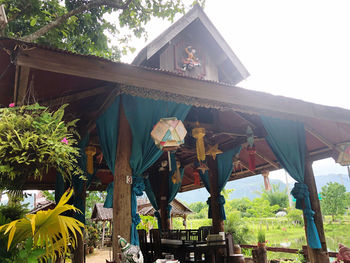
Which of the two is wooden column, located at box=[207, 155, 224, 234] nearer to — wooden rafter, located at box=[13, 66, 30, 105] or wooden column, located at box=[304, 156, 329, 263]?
wooden column, located at box=[304, 156, 329, 263]

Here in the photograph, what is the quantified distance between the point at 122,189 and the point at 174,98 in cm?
150

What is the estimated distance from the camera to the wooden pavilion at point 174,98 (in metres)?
3.36

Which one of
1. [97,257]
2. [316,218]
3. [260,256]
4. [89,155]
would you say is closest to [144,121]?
[89,155]

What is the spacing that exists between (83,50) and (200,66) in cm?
496

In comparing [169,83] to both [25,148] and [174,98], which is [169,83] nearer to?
[174,98]

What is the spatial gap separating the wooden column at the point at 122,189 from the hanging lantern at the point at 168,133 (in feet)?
1.37

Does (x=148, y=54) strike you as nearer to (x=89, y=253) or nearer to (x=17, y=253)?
(x=17, y=253)

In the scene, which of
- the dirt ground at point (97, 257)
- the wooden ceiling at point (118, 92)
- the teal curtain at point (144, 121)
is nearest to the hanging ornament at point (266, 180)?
the wooden ceiling at point (118, 92)

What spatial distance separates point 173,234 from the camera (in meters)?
7.17

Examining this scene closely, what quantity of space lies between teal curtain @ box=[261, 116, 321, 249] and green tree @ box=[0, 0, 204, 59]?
16.7 feet

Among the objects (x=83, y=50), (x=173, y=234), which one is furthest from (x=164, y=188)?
(x=83, y=50)

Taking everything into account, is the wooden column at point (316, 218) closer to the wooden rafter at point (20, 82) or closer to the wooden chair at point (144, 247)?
the wooden chair at point (144, 247)

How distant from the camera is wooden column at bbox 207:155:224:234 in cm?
696

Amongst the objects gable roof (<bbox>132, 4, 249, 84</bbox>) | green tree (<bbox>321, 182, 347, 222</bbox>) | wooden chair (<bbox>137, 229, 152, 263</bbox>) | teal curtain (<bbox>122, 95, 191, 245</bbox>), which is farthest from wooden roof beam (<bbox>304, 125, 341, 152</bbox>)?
green tree (<bbox>321, 182, 347, 222</bbox>)
